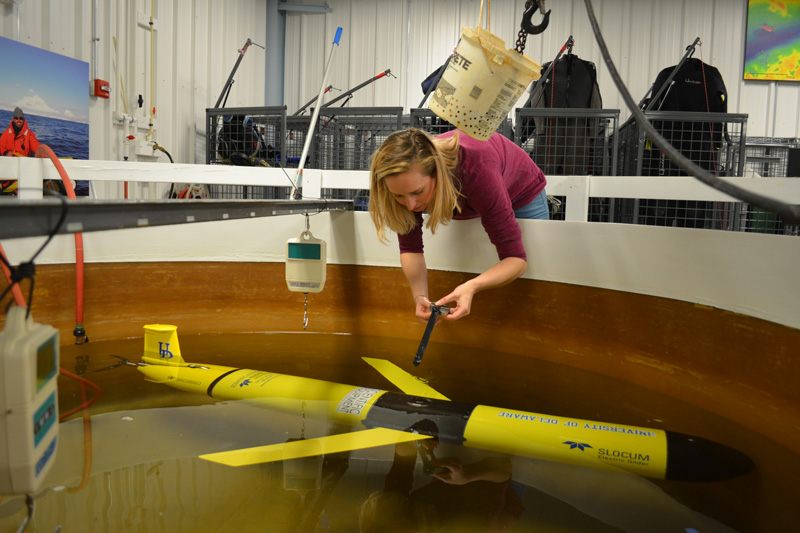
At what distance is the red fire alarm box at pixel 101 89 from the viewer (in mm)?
3707

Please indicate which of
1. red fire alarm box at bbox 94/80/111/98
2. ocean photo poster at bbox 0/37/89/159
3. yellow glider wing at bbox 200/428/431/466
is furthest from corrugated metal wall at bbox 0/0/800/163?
yellow glider wing at bbox 200/428/431/466

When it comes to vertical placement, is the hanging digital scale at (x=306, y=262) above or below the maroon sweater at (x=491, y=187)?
below

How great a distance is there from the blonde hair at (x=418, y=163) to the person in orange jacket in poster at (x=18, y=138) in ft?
8.50

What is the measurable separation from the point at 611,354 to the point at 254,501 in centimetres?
116

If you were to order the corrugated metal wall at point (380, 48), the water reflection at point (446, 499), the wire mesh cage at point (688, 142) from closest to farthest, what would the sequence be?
the water reflection at point (446, 499) < the wire mesh cage at point (688, 142) < the corrugated metal wall at point (380, 48)

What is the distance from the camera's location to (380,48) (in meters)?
6.11

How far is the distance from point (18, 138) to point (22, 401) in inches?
129

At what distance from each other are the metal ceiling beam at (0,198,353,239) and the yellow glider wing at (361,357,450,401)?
2.12 feet

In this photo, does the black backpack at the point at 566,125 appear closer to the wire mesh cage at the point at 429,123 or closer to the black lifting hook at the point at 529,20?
the wire mesh cage at the point at 429,123

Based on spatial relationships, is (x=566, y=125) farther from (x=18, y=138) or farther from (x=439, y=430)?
(x=18, y=138)

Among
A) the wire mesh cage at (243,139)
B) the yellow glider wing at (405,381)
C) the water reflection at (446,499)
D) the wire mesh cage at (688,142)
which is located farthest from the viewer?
the wire mesh cage at (243,139)

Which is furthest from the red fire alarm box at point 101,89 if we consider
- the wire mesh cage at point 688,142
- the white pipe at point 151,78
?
the wire mesh cage at point 688,142

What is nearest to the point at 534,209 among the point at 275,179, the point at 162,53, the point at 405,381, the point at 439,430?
the point at 405,381

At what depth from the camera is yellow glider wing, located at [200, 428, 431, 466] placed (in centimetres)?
119
